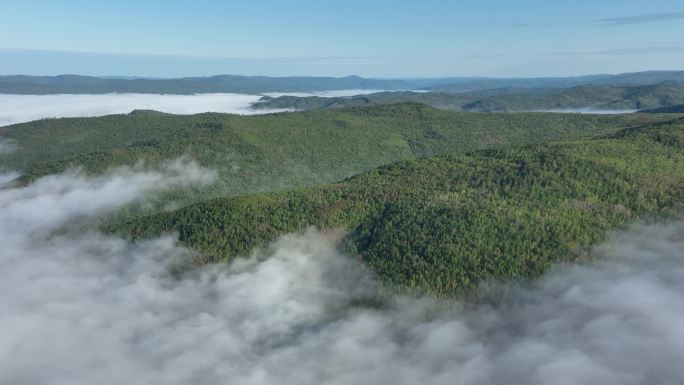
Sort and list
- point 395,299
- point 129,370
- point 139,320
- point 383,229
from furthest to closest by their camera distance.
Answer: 1. point 383,229
2. point 139,320
3. point 395,299
4. point 129,370

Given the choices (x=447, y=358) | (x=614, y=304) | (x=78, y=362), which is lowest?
(x=78, y=362)

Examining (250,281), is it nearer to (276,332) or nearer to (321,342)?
(276,332)

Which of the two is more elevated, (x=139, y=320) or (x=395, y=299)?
(x=395, y=299)

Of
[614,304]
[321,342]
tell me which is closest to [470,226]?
[614,304]

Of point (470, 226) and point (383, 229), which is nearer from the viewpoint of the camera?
point (470, 226)

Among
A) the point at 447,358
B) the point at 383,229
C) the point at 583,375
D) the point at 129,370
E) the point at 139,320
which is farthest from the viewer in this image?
the point at 383,229

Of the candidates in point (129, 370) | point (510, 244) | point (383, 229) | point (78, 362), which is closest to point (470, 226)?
point (510, 244)
